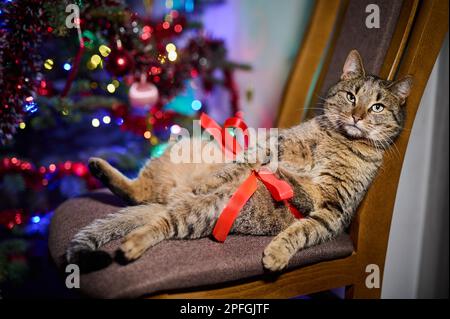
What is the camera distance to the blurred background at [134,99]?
1.17m

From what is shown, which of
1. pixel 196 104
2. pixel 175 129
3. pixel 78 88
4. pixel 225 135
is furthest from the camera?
pixel 196 104

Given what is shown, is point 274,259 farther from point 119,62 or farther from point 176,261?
point 119,62

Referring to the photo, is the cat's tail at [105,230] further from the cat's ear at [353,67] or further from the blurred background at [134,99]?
the cat's ear at [353,67]

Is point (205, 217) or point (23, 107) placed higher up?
point (23, 107)

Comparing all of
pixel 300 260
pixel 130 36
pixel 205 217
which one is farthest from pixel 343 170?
pixel 130 36

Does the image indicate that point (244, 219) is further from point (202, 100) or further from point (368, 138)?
point (202, 100)

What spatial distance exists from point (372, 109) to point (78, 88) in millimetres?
1099

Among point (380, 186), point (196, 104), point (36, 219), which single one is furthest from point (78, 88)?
point (380, 186)

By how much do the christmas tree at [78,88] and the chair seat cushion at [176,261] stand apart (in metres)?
0.41

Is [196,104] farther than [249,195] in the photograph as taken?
Yes

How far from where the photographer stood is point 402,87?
102 cm

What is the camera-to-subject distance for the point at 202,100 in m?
2.09

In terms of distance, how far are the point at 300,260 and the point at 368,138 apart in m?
0.41

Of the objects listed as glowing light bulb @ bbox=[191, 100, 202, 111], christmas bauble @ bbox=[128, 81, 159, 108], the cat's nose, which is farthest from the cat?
glowing light bulb @ bbox=[191, 100, 202, 111]
